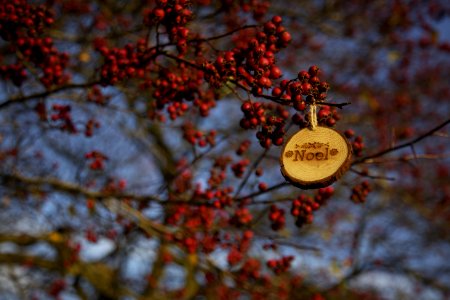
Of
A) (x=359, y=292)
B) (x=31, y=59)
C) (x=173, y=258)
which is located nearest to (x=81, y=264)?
(x=173, y=258)

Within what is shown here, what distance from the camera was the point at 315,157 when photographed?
71.9 inches

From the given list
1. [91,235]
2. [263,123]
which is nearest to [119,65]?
[263,123]

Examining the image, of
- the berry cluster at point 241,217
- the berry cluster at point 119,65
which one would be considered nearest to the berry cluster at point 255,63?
the berry cluster at point 119,65

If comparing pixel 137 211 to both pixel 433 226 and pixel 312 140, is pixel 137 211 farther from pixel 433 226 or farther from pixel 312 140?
pixel 433 226

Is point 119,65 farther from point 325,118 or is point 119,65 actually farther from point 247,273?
point 247,273

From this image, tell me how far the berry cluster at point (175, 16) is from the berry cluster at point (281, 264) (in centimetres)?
180

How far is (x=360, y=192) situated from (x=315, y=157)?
1074 millimetres

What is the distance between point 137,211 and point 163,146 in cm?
602

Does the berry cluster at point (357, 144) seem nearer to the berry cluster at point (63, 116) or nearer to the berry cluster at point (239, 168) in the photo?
the berry cluster at point (239, 168)

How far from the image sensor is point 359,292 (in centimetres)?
1014

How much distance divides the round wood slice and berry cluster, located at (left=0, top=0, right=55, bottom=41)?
185 centimetres

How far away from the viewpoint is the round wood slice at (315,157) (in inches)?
70.2

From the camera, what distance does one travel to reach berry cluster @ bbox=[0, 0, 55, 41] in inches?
104

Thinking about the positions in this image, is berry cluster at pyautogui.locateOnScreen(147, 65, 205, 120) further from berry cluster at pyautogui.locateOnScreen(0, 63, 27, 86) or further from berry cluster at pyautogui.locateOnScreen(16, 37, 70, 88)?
berry cluster at pyautogui.locateOnScreen(0, 63, 27, 86)
